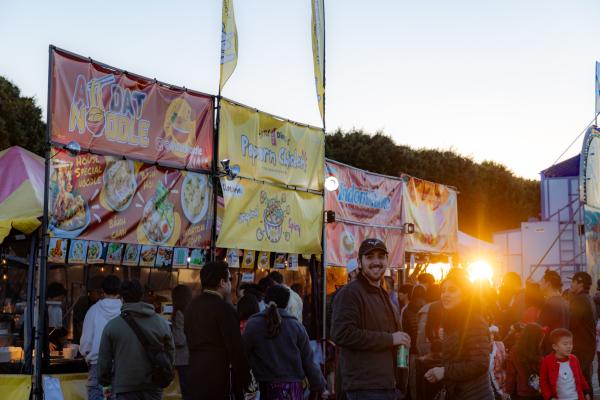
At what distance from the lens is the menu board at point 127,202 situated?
31.4 ft

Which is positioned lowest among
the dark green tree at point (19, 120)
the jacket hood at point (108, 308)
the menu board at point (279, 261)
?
the jacket hood at point (108, 308)

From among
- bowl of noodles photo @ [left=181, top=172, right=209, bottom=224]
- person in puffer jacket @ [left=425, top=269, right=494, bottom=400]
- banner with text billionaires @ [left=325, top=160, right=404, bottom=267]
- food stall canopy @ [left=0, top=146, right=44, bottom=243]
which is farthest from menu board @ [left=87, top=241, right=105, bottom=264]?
banner with text billionaires @ [left=325, top=160, right=404, bottom=267]

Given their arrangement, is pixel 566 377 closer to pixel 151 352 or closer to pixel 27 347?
pixel 151 352

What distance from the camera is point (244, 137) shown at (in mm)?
12258

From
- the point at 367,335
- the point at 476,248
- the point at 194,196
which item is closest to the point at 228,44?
the point at 194,196

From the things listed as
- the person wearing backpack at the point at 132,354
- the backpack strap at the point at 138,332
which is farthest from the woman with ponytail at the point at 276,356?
the backpack strap at the point at 138,332

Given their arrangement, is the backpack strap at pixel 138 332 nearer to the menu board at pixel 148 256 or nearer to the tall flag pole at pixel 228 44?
the menu board at pixel 148 256

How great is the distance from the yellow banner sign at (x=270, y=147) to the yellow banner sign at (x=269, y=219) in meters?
0.23

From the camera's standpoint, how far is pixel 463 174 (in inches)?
2149

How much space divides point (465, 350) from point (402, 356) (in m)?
0.51

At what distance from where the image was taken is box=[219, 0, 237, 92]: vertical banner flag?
1166cm

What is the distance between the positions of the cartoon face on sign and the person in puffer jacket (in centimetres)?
645

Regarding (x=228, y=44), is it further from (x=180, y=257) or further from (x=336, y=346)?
(x=336, y=346)

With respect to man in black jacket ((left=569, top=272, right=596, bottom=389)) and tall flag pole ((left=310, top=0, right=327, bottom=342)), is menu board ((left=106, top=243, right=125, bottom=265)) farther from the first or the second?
man in black jacket ((left=569, top=272, right=596, bottom=389))
